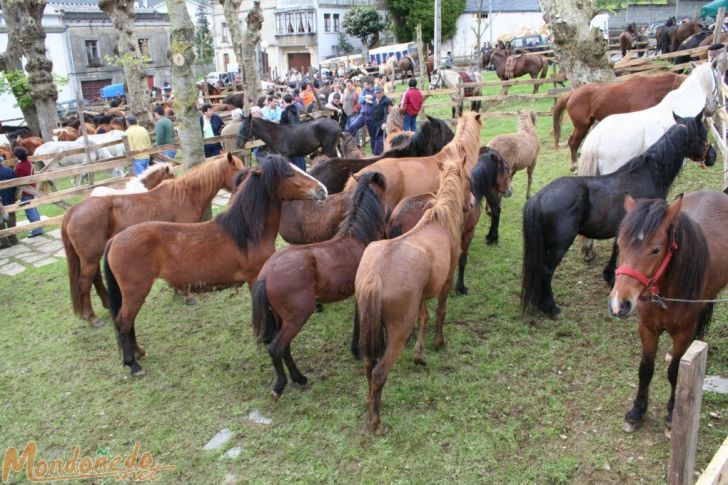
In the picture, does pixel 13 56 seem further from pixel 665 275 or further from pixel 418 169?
pixel 665 275

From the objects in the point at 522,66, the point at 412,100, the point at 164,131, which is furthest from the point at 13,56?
the point at 522,66

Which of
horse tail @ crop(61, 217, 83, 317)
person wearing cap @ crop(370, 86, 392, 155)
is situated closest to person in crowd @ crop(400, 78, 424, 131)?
person wearing cap @ crop(370, 86, 392, 155)

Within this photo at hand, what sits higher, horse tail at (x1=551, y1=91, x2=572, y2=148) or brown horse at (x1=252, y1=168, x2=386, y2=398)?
horse tail at (x1=551, y1=91, x2=572, y2=148)

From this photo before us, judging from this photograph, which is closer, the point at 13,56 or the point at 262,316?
the point at 262,316

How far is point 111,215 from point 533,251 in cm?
483

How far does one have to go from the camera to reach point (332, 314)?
6043 millimetres

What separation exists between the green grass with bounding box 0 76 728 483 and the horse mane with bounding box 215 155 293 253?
1284 mm

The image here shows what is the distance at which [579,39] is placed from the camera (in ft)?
40.9

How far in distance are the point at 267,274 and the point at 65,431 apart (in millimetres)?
2241

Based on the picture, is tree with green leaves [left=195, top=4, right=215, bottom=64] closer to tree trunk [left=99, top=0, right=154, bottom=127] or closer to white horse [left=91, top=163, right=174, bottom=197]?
tree trunk [left=99, top=0, right=154, bottom=127]

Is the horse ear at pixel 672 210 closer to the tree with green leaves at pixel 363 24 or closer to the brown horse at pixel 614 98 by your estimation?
the brown horse at pixel 614 98

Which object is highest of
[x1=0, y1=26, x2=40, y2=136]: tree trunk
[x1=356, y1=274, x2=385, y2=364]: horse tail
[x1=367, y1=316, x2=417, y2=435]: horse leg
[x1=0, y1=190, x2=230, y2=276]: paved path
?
[x1=0, y1=26, x2=40, y2=136]: tree trunk

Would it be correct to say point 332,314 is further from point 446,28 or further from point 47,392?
point 446,28

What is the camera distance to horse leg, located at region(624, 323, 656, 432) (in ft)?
11.8
